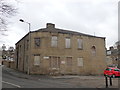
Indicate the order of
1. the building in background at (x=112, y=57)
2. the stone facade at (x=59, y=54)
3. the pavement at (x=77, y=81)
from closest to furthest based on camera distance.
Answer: the pavement at (x=77, y=81), the stone facade at (x=59, y=54), the building in background at (x=112, y=57)

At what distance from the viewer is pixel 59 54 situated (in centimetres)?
2662

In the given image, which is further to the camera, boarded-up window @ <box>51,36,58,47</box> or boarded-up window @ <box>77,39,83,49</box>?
boarded-up window @ <box>77,39,83,49</box>

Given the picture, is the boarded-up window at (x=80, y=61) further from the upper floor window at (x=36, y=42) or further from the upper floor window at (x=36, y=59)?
the upper floor window at (x=36, y=42)

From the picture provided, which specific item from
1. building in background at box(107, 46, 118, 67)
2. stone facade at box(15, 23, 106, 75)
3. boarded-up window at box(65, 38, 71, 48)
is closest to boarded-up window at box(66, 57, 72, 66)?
stone facade at box(15, 23, 106, 75)

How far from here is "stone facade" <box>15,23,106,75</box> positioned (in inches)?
1021

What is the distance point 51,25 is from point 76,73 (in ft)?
36.5

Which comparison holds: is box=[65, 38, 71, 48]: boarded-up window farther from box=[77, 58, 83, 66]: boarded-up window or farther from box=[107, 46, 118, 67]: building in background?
box=[107, 46, 118, 67]: building in background

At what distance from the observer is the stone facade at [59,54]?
25.9m

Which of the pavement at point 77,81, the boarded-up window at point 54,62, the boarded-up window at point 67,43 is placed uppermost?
the boarded-up window at point 67,43

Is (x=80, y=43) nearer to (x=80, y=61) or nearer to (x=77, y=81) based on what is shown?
(x=80, y=61)

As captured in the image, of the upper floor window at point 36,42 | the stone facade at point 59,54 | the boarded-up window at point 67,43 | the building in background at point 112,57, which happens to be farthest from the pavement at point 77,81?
the building in background at point 112,57

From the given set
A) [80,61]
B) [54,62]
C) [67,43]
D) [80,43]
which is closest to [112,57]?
[80,43]

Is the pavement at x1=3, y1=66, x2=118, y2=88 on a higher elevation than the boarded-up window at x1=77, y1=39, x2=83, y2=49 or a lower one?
lower

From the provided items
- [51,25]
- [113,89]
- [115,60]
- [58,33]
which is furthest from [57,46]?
[115,60]
